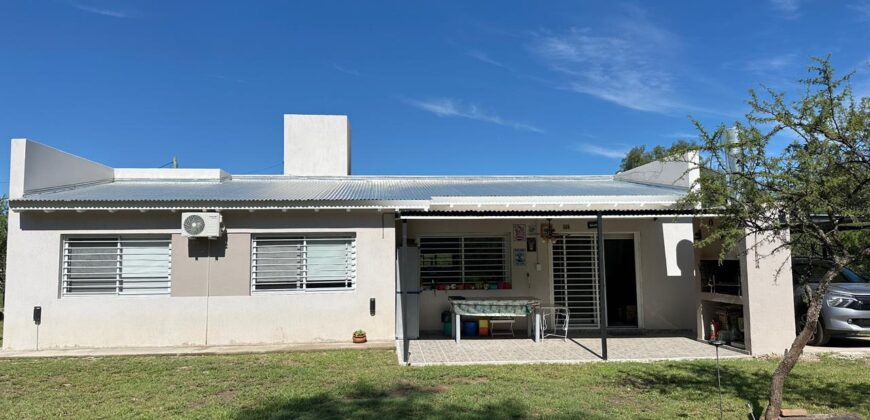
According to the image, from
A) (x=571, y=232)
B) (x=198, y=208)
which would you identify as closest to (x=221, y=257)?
(x=198, y=208)

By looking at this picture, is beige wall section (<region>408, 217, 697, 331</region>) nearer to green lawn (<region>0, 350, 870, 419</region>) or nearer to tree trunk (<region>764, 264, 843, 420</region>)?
green lawn (<region>0, 350, 870, 419</region>)

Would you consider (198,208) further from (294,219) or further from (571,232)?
(571,232)

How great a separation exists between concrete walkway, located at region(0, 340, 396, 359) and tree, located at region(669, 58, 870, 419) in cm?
619

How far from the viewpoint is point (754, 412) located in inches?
223

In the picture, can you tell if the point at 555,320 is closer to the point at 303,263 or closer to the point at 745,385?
the point at 745,385

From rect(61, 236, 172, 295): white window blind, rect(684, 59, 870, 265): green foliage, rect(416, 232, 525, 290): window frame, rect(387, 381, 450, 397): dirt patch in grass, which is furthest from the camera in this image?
rect(416, 232, 525, 290): window frame

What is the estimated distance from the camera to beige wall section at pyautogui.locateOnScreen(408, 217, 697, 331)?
11.8 m

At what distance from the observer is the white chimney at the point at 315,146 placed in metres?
15.1

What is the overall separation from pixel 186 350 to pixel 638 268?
920 cm

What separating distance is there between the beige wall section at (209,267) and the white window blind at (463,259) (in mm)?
3759

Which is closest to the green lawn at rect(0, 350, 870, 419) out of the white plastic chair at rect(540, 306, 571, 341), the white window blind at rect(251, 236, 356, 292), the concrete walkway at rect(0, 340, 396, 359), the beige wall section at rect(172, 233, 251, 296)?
the concrete walkway at rect(0, 340, 396, 359)

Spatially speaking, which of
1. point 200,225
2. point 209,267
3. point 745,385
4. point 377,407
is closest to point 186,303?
point 209,267

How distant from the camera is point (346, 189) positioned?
11.8 metres

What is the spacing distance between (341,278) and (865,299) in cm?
933
